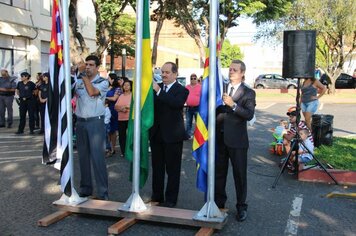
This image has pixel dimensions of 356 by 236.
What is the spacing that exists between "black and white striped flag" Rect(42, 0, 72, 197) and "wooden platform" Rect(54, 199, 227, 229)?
30 cm

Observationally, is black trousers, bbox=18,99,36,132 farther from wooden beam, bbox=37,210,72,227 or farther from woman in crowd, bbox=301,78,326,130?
wooden beam, bbox=37,210,72,227

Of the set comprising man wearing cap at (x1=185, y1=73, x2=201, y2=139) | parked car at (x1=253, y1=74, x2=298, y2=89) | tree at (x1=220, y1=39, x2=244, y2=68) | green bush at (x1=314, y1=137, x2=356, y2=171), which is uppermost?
tree at (x1=220, y1=39, x2=244, y2=68)

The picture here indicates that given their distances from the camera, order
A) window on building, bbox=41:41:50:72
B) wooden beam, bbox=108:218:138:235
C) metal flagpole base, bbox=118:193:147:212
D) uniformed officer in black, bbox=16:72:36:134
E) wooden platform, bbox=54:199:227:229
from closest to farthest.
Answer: wooden beam, bbox=108:218:138:235, wooden platform, bbox=54:199:227:229, metal flagpole base, bbox=118:193:147:212, uniformed officer in black, bbox=16:72:36:134, window on building, bbox=41:41:50:72

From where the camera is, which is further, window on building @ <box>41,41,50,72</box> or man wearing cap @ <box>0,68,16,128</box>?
window on building @ <box>41,41,50,72</box>

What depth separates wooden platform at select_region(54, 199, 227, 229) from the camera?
210 inches

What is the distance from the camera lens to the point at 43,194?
7.04 metres

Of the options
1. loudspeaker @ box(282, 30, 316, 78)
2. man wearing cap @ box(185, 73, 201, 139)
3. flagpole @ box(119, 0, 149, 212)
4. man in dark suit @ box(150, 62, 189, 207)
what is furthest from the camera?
man wearing cap @ box(185, 73, 201, 139)

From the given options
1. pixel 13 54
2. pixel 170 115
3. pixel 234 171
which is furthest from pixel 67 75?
pixel 13 54

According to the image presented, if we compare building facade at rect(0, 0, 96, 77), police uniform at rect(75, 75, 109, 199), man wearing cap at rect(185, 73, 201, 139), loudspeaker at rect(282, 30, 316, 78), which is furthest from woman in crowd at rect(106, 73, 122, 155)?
building facade at rect(0, 0, 96, 77)

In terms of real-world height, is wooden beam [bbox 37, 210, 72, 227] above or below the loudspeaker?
below

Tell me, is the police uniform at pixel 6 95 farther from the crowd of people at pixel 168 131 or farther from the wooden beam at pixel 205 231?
the wooden beam at pixel 205 231

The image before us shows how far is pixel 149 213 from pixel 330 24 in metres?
27.1

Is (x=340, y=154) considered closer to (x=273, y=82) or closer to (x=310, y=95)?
(x=310, y=95)

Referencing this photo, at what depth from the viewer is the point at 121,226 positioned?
529 centimetres
